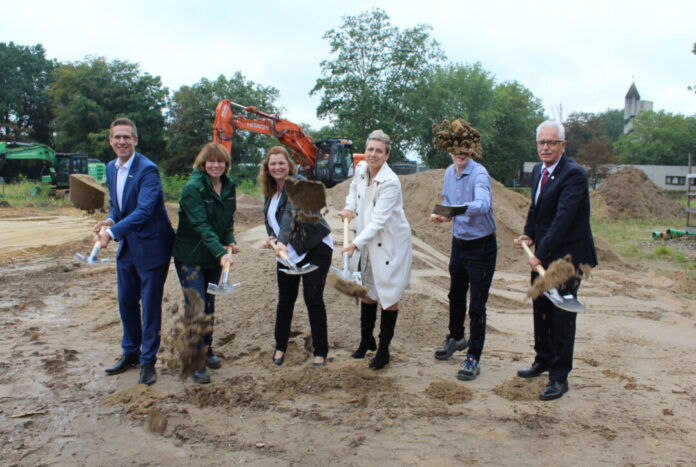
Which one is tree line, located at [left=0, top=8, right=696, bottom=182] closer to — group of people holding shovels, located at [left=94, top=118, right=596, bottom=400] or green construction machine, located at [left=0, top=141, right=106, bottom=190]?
green construction machine, located at [left=0, top=141, right=106, bottom=190]

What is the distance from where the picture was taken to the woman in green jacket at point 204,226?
156 inches

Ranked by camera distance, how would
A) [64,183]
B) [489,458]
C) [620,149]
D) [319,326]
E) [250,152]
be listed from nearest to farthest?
[489,458], [319,326], [64,183], [250,152], [620,149]

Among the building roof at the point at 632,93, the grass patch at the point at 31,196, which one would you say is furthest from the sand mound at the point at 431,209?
the building roof at the point at 632,93

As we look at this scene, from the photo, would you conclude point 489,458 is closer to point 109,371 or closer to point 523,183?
point 109,371

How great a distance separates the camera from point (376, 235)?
13.4 ft

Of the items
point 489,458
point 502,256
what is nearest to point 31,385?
point 489,458

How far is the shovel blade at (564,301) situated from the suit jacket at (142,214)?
2851mm

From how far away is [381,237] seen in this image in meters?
4.08

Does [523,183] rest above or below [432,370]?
above

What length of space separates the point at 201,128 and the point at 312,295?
3754 centimetres

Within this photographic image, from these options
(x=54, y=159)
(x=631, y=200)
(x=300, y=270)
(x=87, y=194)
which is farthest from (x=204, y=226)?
(x=54, y=159)

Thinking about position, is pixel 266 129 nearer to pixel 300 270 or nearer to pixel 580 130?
pixel 300 270

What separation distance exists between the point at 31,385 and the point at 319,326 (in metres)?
2.20

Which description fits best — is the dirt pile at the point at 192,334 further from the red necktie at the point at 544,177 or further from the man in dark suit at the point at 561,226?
the red necktie at the point at 544,177
